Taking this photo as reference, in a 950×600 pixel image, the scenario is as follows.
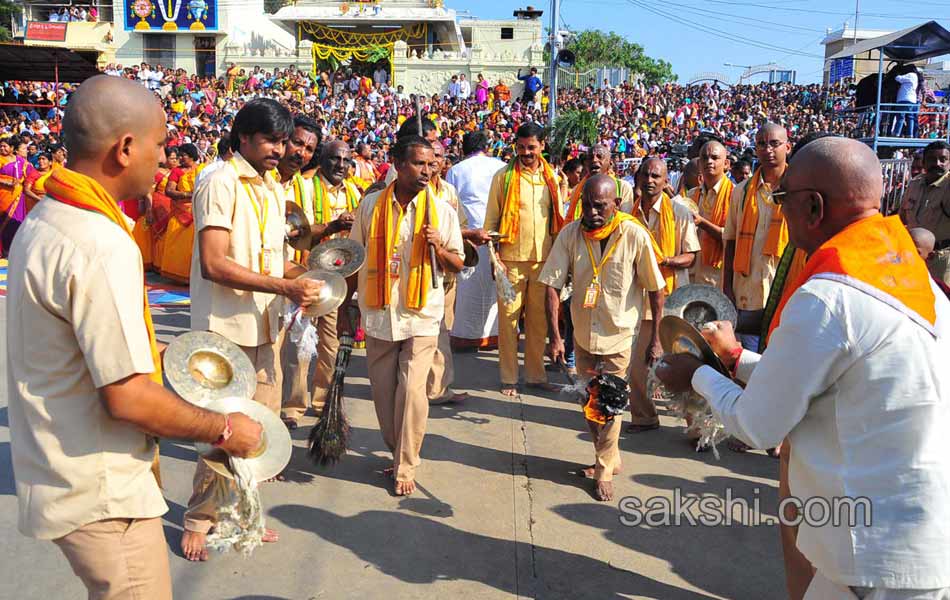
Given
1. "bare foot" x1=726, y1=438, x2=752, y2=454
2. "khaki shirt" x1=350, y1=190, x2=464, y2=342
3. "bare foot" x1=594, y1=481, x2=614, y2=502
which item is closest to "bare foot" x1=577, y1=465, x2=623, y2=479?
"bare foot" x1=594, y1=481, x2=614, y2=502

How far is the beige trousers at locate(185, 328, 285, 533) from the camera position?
3.91 meters

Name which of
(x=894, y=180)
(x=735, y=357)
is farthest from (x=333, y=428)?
(x=894, y=180)

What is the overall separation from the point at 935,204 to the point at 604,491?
14.6ft

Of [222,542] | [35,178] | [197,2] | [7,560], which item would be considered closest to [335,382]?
Answer: [7,560]

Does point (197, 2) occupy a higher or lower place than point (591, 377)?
higher

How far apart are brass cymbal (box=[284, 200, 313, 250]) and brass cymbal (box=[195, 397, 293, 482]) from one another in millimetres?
2918

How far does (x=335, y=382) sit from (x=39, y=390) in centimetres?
298

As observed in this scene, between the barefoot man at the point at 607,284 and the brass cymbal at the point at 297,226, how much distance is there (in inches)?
73.0

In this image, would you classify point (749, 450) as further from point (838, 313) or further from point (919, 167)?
point (919, 167)

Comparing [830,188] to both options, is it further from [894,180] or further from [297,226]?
[894,180]

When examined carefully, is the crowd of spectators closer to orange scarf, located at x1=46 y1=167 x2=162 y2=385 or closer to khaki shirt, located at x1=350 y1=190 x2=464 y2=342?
khaki shirt, located at x1=350 y1=190 x2=464 y2=342

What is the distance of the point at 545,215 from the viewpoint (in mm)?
6750

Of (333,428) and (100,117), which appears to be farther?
(333,428)

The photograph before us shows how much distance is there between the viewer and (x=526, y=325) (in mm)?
6805
